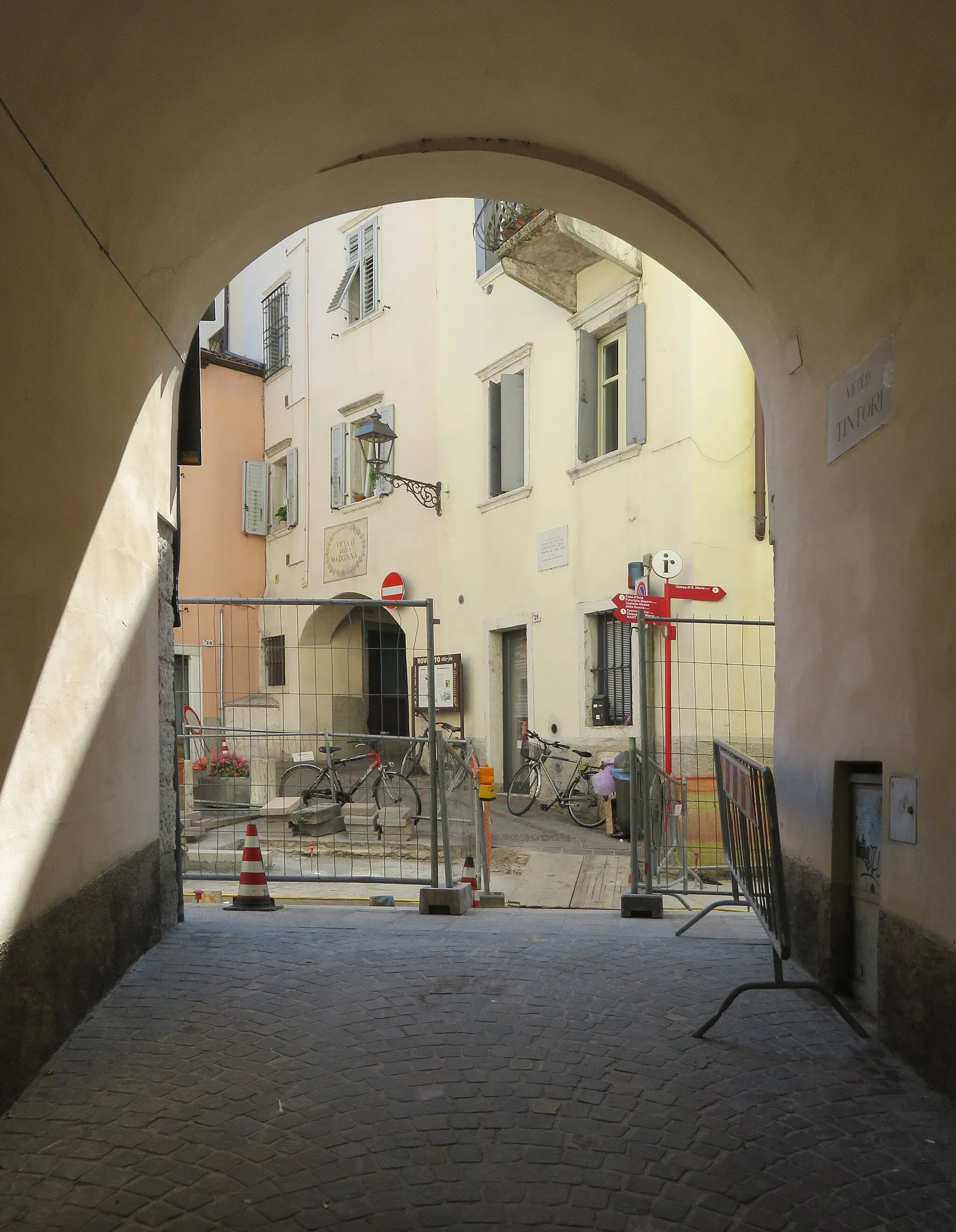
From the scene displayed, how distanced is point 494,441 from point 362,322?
4.90 m

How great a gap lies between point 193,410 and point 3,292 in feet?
10.5

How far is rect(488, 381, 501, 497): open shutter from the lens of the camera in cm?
1711

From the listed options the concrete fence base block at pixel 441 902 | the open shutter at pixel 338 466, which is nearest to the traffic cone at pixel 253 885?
the concrete fence base block at pixel 441 902

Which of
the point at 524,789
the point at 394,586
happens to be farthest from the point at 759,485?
the point at 394,586

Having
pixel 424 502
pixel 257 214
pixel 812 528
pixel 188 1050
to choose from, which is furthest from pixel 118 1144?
pixel 424 502

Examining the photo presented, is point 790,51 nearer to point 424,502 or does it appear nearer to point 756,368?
point 756,368

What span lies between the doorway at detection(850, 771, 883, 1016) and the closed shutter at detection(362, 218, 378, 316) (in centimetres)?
1721

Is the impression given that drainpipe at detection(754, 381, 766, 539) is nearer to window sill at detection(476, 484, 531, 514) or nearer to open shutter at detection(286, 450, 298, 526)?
window sill at detection(476, 484, 531, 514)

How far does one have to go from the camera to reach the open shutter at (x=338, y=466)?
20.6m

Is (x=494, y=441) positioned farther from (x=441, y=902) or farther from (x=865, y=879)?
(x=865, y=879)

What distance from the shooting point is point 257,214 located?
5508 millimetres

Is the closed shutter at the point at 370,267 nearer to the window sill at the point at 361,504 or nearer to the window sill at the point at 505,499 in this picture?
the window sill at the point at 361,504

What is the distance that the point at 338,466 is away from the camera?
20.8 metres

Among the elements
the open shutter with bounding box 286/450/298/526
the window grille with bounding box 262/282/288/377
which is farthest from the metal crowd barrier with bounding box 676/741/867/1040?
the window grille with bounding box 262/282/288/377
